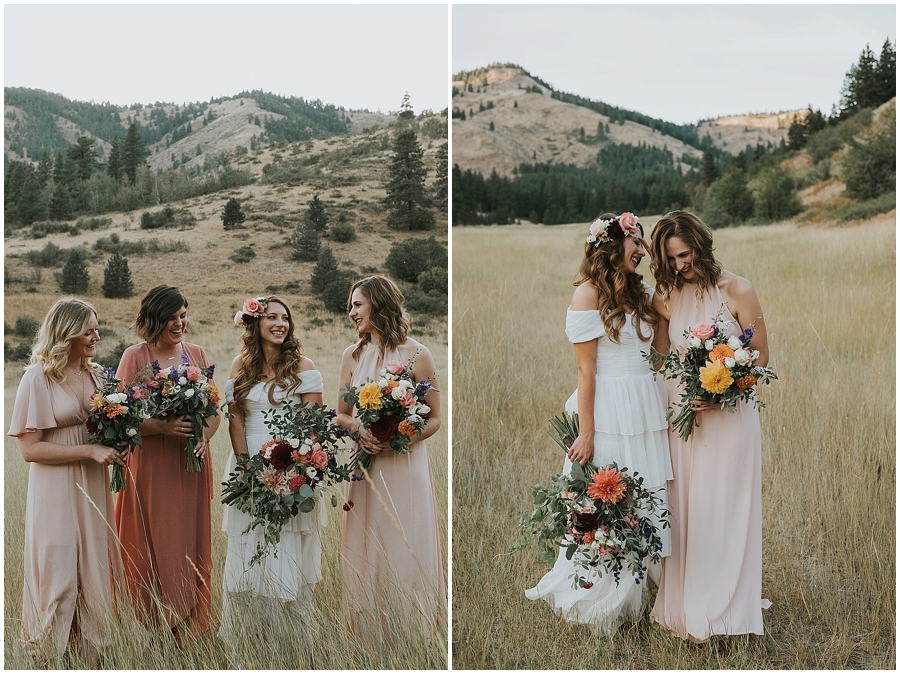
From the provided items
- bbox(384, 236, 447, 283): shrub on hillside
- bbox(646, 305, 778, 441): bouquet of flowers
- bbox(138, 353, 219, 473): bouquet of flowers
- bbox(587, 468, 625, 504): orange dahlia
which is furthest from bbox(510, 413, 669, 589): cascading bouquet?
bbox(384, 236, 447, 283): shrub on hillside

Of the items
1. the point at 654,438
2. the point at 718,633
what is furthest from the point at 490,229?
the point at 718,633

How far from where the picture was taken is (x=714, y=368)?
279cm

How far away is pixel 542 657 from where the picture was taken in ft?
11.3

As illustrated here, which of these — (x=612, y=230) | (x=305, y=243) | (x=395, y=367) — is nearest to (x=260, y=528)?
(x=395, y=367)

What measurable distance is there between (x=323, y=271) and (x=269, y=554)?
316 cm

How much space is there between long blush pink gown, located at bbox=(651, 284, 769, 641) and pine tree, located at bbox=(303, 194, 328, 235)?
352 centimetres

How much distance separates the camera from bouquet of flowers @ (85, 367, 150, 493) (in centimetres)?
302

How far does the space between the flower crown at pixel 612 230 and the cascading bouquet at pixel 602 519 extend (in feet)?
3.11

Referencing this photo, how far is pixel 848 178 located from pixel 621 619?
151 inches

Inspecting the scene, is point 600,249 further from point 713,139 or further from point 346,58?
point 713,139

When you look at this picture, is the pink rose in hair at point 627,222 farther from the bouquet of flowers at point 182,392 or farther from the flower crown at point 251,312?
the bouquet of flowers at point 182,392

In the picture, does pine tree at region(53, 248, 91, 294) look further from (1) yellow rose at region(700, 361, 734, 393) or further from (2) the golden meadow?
(1) yellow rose at region(700, 361, 734, 393)

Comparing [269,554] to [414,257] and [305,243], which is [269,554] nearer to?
[414,257]

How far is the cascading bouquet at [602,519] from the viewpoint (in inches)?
116
